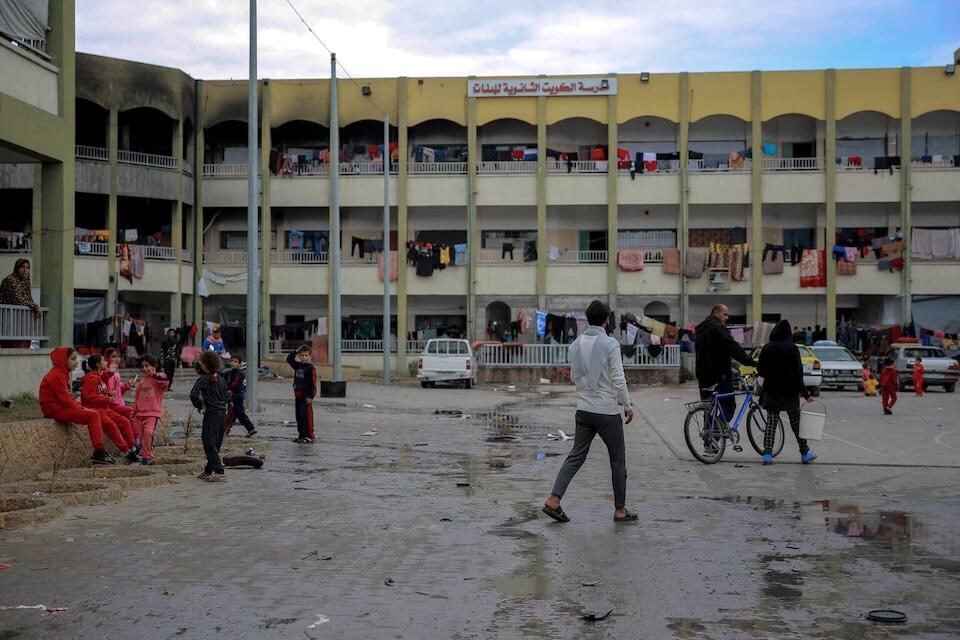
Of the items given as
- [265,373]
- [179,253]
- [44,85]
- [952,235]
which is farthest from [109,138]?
[952,235]

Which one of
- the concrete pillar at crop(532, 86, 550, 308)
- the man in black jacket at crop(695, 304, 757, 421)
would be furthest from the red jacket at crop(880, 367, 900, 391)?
the concrete pillar at crop(532, 86, 550, 308)

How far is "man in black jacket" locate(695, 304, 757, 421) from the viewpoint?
1305 cm

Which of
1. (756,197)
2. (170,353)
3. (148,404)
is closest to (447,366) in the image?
(170,353)

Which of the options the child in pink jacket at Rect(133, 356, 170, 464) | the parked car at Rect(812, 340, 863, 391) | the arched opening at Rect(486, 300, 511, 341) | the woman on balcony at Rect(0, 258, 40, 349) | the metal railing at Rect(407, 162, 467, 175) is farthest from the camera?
the arched opening at Rect(486, 300, 511, 341)

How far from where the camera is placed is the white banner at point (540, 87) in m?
45.5

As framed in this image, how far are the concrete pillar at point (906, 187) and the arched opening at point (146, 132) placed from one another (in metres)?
31.8

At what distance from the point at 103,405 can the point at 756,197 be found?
3731 centimetres

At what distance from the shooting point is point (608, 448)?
8961 mm

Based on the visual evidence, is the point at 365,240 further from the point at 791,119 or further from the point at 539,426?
the point at 539,426

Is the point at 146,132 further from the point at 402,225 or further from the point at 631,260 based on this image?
the point at 631,260

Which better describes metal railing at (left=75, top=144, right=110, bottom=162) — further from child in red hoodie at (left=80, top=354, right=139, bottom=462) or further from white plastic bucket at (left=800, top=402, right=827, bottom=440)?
white plastic bucket at (left=800, top=402, right=827, bottom=440)

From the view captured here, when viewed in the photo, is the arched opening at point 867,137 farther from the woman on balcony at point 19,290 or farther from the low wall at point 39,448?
the low wall at point 39,448

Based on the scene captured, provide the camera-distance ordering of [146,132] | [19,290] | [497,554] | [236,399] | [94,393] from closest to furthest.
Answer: [497,554] < [94,393] < [19,290] < [236,399] < [146,132]

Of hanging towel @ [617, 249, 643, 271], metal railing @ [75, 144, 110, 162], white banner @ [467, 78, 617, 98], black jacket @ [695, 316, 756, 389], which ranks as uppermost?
white banner @ [467, 78, 617, 98]
